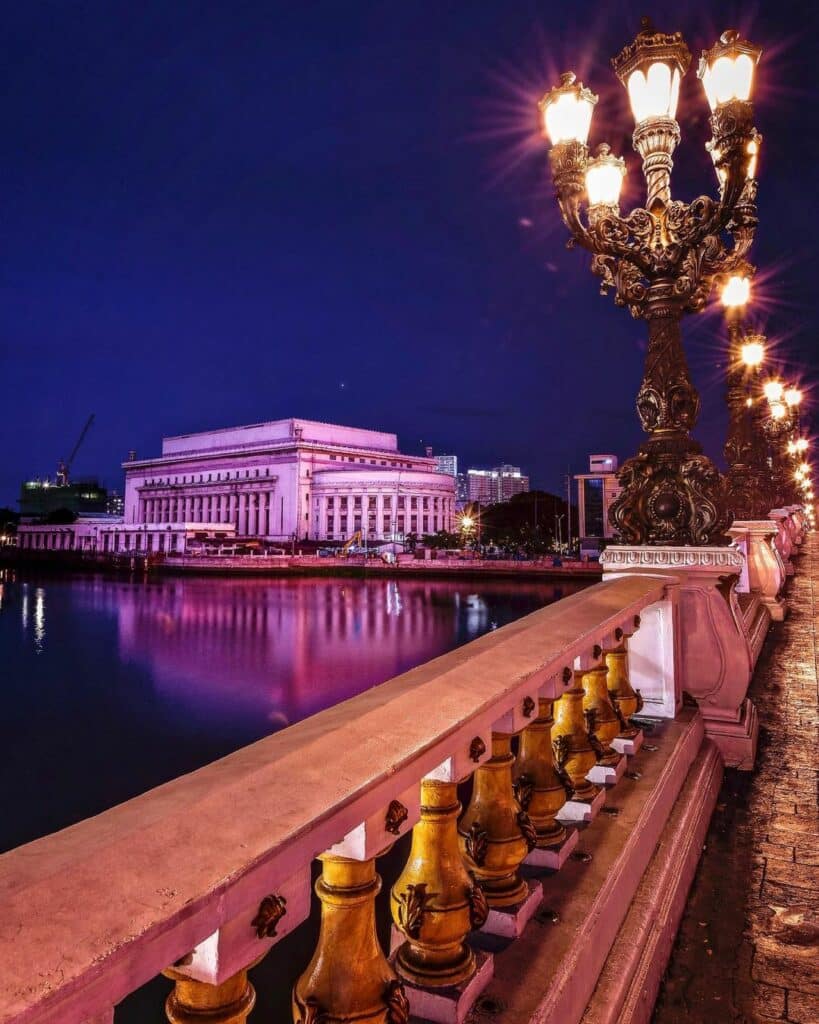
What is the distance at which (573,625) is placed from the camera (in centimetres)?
308

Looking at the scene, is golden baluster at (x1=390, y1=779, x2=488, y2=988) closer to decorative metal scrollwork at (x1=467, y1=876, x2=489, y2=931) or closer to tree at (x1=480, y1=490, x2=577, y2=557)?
decorative metal scrollwork at (x1=467, y1=876, x2=489, y2=931)

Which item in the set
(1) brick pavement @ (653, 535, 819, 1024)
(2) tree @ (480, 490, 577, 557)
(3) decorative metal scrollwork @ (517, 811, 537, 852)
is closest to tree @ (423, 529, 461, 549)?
(2) tree @ (480, 490, 577, 557)

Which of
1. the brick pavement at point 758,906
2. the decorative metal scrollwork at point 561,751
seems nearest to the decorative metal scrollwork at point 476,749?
the decorative metal scrollwork at point 561,751

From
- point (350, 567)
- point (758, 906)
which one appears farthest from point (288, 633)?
point (758, 906)

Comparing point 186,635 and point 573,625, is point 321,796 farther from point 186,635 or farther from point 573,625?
point 186,635

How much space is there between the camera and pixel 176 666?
34.6 metres

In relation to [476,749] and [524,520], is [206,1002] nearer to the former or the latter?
[476,749]

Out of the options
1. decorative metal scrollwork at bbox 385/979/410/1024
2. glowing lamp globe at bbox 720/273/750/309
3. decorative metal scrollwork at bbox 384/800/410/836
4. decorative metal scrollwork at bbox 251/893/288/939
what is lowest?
decorative metal scrollwork at bbox 385/979/410/1024

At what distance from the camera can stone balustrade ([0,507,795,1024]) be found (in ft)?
3.18

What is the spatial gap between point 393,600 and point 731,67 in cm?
5362

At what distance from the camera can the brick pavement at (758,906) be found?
8.70 feet

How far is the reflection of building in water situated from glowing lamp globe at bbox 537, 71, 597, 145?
72.6 feet

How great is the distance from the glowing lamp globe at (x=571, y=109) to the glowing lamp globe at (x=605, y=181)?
1.20 feet

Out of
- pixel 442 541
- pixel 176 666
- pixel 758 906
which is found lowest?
pixel 176 666
